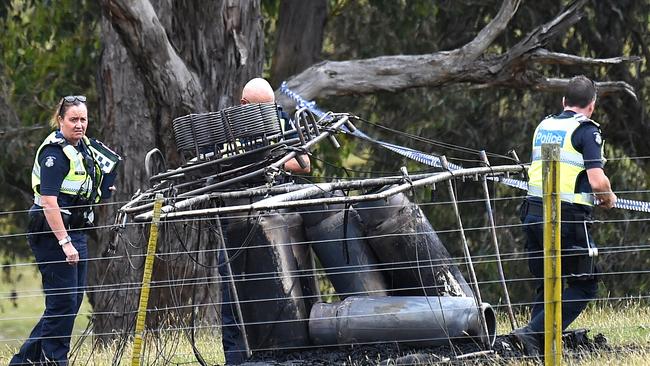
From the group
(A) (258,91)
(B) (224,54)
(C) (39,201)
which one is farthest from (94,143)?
(B) (224,54)

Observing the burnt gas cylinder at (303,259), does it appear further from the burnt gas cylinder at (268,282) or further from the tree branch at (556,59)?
the tree branch at (556,59)

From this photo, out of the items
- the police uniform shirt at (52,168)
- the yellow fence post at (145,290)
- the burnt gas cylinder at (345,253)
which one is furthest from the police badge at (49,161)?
the burnt gas cylinder at (345,253)

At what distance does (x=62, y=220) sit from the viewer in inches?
323

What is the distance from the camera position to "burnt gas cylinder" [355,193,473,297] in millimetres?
8344

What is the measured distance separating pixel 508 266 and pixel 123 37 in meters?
8.62

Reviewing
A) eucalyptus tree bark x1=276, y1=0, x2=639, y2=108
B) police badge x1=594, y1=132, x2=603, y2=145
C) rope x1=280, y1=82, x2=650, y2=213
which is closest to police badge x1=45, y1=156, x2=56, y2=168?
rope x1=280, y1=82, x2=650, y2=213

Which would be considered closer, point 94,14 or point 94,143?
point 94,143

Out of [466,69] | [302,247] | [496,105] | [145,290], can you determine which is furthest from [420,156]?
[496,105]

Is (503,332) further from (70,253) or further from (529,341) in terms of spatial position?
(70,253)

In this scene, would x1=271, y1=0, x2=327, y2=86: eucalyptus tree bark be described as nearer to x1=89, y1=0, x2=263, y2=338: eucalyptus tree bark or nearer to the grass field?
x1=89, y1=0, x2=263, y2=338: eucalyptus tree bark

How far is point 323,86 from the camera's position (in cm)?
1502

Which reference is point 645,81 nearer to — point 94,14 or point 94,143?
point 94,14

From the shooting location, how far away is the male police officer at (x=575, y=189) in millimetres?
7891

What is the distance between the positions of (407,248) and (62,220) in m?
2.14
